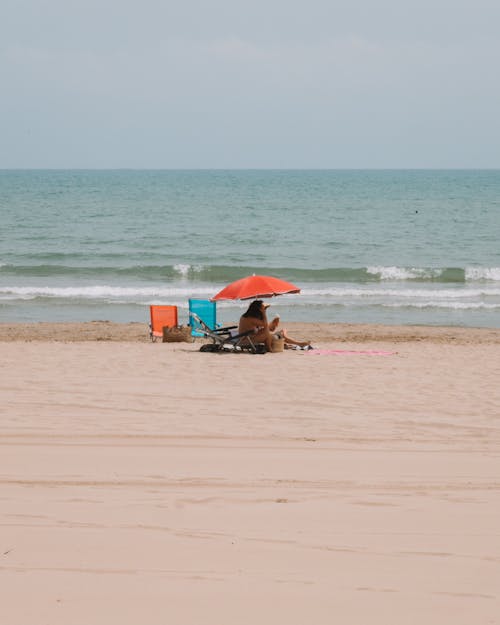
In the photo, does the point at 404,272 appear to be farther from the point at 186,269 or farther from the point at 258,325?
the point at 258,325

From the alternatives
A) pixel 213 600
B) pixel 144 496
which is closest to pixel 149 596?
pixel 213 600

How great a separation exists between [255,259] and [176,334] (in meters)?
17.0

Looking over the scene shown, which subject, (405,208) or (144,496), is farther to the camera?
(405,208)

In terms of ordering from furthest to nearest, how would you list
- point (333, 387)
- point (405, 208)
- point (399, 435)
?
point (405, 208), point (333, 387), point (399, 435)

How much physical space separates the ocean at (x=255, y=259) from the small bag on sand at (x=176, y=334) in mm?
4538

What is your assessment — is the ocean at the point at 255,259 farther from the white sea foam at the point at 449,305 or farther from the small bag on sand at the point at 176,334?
the small bag on sand at the point at 176,334

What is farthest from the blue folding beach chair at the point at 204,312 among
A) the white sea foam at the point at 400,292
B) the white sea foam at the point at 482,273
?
the white sea foam at the point at 482,273

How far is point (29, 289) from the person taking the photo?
23812 millimetres

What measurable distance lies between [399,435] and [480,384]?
2846mm

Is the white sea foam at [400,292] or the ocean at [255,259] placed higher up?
the ocean at [255,259]

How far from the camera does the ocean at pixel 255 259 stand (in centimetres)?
2098

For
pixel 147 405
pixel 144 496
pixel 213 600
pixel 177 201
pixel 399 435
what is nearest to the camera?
pixel 213 600

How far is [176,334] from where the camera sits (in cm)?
1418

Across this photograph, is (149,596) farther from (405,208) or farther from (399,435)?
(405,208)
